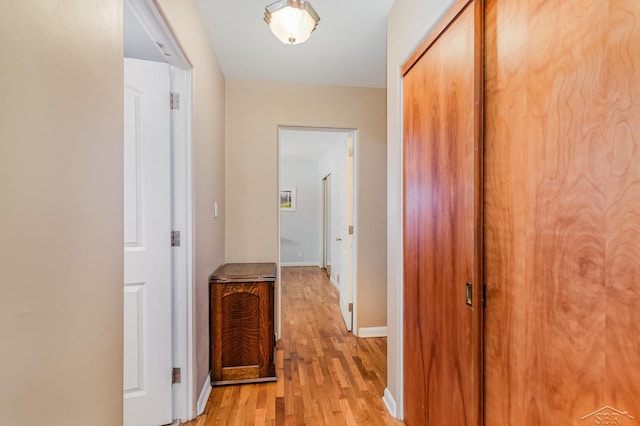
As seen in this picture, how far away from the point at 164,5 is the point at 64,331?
4.42 ft

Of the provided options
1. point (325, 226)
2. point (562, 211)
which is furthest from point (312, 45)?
point (325, 226)

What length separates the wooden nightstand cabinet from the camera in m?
2.09

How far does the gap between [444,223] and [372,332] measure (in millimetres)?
2008

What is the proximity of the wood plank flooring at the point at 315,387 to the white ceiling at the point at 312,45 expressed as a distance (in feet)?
8.40

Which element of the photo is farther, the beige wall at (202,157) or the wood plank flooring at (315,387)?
the wood plank flooring at (315,387)

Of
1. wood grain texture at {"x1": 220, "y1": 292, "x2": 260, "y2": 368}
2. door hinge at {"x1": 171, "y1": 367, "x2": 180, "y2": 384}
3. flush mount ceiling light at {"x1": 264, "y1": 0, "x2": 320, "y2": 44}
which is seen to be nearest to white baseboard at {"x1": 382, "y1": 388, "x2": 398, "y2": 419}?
wood grain texture at {"x1": 220, "y1": 292, "x2": 260, "y2": 368}

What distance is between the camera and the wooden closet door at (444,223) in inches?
41.9

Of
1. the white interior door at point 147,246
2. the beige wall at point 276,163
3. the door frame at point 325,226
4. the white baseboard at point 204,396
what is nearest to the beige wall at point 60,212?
the white interior door at point 147,246

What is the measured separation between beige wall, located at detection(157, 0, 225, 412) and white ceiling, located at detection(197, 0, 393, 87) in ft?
0.44

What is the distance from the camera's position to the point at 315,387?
6.72 ft

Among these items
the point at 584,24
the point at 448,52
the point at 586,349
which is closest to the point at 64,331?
the point at 586,349

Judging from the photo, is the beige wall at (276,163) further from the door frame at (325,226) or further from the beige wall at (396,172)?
the door frame at (325,226)

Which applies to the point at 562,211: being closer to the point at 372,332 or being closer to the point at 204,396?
the point at 204,396

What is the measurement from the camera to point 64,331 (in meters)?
0.68
